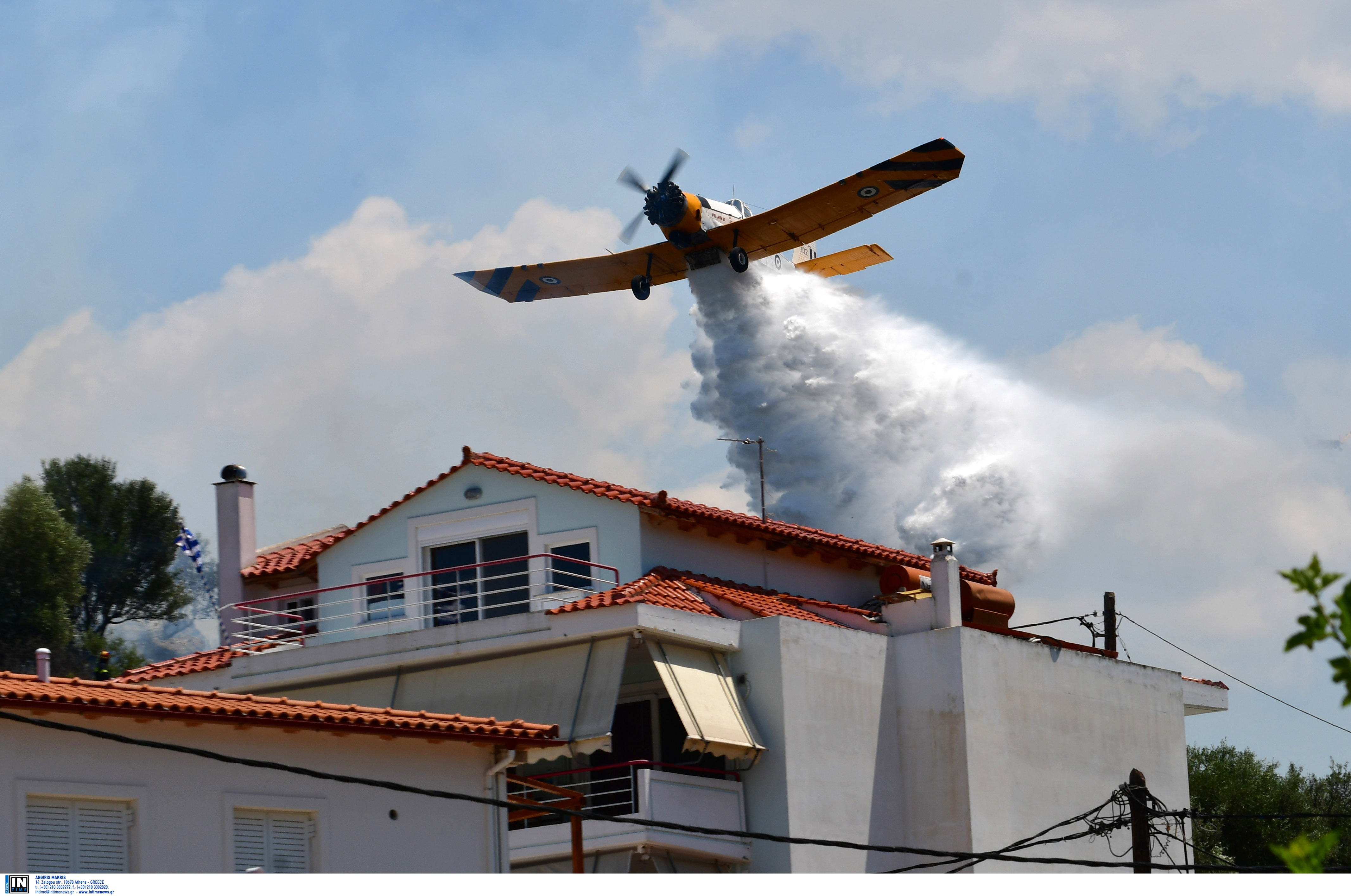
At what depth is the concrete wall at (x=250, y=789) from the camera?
50.2 ft

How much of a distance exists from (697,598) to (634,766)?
11.1ft

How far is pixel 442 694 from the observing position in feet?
85.2

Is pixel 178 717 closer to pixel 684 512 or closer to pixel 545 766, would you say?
pixel 545 766

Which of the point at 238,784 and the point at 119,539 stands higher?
the point at 119,539

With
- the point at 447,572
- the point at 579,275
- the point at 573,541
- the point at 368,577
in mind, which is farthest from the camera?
the point at 579,275

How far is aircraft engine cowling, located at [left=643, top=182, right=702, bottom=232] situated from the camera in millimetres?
38281

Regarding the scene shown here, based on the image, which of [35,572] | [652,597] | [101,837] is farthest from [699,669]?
[35,572]

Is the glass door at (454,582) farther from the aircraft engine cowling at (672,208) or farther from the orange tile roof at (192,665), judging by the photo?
the aircraft engine cowling at (672,208)

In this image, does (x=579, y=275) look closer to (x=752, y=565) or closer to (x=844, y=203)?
(x=844, y=203)

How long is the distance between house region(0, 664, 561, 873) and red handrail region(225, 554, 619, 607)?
7.44 m

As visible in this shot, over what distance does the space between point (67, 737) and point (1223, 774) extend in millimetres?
39883

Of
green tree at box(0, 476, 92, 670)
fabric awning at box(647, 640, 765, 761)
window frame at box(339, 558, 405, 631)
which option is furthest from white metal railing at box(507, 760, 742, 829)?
green tree at box(0, 476, 92, 670)

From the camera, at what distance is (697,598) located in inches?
1082
